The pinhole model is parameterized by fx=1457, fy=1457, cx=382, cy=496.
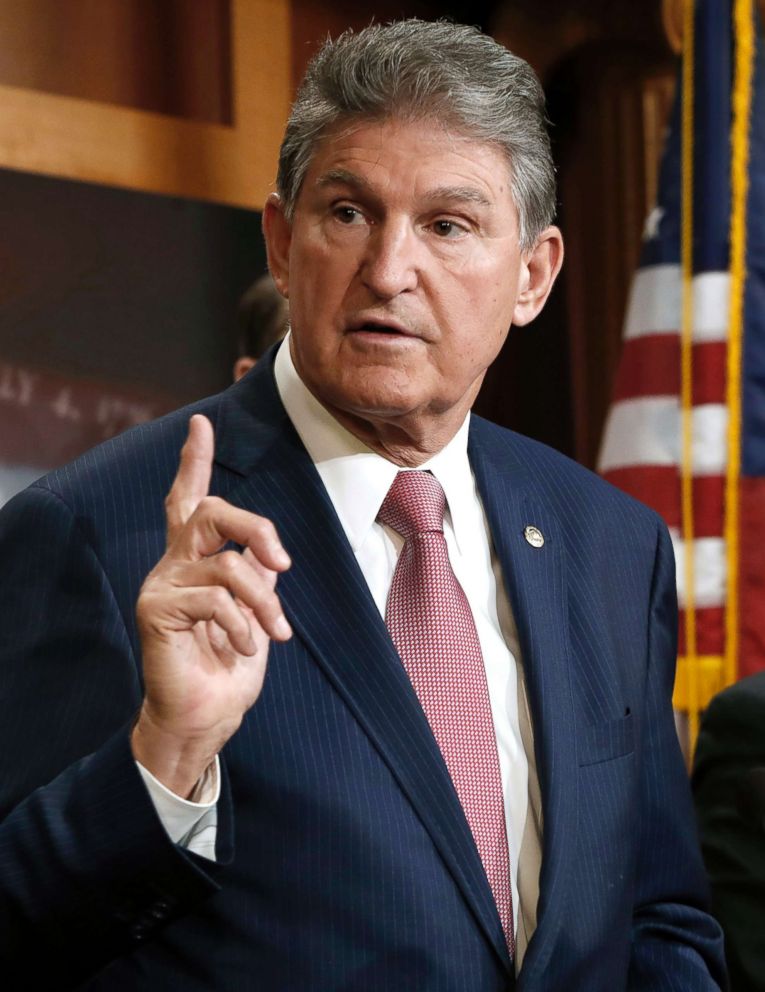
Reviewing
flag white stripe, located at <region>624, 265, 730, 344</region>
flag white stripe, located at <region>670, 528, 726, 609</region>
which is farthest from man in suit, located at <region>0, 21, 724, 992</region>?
flag white stripe, located at <region>624, 265, 730, 344</region>

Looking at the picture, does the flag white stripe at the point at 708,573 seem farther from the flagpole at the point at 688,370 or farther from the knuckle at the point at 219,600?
the knuckle at the point at 219,600

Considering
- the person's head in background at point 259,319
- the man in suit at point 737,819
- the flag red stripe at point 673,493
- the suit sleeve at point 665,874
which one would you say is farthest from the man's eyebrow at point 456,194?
the flag red stripe at point 673,493

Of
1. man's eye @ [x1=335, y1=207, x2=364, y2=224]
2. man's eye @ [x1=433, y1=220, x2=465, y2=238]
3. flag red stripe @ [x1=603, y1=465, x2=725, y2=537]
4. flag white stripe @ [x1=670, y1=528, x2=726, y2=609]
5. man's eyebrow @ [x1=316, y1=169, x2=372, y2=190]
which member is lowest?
flag white stripe @ [x1=670, y1=528, x2=726, y2=609]

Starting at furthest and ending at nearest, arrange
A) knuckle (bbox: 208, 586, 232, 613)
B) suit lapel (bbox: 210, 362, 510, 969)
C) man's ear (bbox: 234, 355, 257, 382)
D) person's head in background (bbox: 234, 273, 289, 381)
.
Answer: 1. person's head in background (bbox: 234, 273, 289, 381)
2. man's ear (bbox: 234, 355, 257, 382)
3. suit lapel (bbox: 210, 362, 510, 969)
4. knuckle (bbox: 208, 586, 232, 613)

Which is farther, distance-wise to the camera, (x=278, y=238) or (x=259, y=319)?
(x=259, y=319)

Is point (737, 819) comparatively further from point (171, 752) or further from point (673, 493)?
point (673, 493)

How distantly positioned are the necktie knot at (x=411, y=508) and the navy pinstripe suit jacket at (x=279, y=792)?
0.32 feet

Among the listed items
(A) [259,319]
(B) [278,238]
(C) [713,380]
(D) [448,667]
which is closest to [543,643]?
(D) [448,667]

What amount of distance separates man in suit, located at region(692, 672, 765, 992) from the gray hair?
2.48ft

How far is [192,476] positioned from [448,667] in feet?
1.28

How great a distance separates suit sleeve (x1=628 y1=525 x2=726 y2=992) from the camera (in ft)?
5.40

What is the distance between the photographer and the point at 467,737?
1481mm

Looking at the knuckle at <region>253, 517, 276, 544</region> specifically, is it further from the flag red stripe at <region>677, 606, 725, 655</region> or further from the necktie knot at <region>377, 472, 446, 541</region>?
the flag red stripe at <region>677, 606, 725, 655</region>

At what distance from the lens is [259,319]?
301 centimetres
